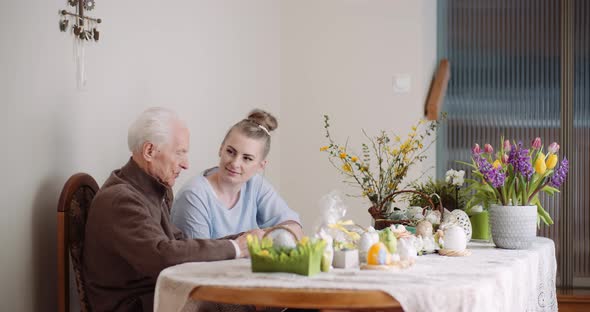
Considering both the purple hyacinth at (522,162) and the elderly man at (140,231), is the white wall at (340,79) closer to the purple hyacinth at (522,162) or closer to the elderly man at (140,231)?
the purple hyacinth at (522,162)

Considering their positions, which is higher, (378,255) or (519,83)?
(519,83)

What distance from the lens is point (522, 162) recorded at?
8.90 ft

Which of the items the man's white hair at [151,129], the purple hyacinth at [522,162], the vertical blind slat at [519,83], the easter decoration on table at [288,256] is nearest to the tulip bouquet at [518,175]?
the purple hyacinth at [522,162]

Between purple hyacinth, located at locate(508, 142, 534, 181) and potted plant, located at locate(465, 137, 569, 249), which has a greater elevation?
purple hyacinth, located at locate(508, 142, 534, 181)

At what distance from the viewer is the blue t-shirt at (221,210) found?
287 centimetres

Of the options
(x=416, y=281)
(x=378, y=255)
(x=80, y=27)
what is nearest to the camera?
(x=416, y=281)

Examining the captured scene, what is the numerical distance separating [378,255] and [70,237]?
1.01m

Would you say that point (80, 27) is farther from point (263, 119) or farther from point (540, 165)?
point (540, 165)

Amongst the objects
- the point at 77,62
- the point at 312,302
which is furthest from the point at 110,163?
the point at 312,302

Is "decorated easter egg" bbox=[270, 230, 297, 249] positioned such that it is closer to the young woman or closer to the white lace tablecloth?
the white lace tablecloth

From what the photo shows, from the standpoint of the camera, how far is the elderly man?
7.23ft

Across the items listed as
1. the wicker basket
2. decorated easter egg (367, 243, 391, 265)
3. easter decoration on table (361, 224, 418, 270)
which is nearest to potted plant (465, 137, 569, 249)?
the wicker basket

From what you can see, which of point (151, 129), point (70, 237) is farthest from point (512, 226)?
point (70, 237)

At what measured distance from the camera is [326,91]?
4805 mm
